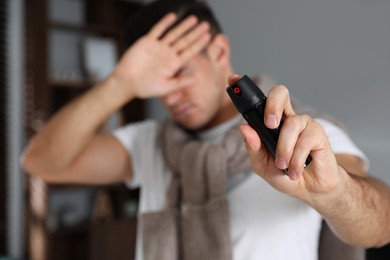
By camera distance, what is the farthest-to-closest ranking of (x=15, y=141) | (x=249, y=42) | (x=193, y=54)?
1. (x=15, y=141)
2. (x=249, y=42)
3. (x=193, y=54)

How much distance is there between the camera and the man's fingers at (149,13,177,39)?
77 cm

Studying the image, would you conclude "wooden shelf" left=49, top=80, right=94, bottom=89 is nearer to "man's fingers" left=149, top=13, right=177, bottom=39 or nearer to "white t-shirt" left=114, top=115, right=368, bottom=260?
"man's fingers" left=149, top=13, right=177, bottom=39

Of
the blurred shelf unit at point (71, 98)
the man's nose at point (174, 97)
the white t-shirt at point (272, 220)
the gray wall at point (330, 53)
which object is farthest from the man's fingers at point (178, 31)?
the blurred shelf unit at point (71, 98)

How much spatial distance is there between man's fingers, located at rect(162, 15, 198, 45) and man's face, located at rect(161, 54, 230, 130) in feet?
0.23

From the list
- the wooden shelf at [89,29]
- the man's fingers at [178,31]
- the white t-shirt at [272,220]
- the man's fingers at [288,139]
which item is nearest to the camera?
the man's fingers at [288,139]

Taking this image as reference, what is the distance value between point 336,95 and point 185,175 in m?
0.64

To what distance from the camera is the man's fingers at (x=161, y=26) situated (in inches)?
30.1

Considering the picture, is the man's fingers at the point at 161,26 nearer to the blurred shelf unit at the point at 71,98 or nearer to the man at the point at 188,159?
the man at the point at 188,159

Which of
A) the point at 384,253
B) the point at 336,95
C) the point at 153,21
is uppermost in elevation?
the point at 153,21

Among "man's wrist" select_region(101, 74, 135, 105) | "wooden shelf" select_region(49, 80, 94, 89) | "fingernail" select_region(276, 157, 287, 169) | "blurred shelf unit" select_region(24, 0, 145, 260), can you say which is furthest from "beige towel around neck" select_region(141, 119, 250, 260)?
"wooden shelf" select_region(49, 80, 94, 89)

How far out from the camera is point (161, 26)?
765mm

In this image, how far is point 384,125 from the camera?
103cm

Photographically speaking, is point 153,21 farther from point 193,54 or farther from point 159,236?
point 159,236

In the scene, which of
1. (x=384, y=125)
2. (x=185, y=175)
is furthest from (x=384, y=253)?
(x=185, y=175)
